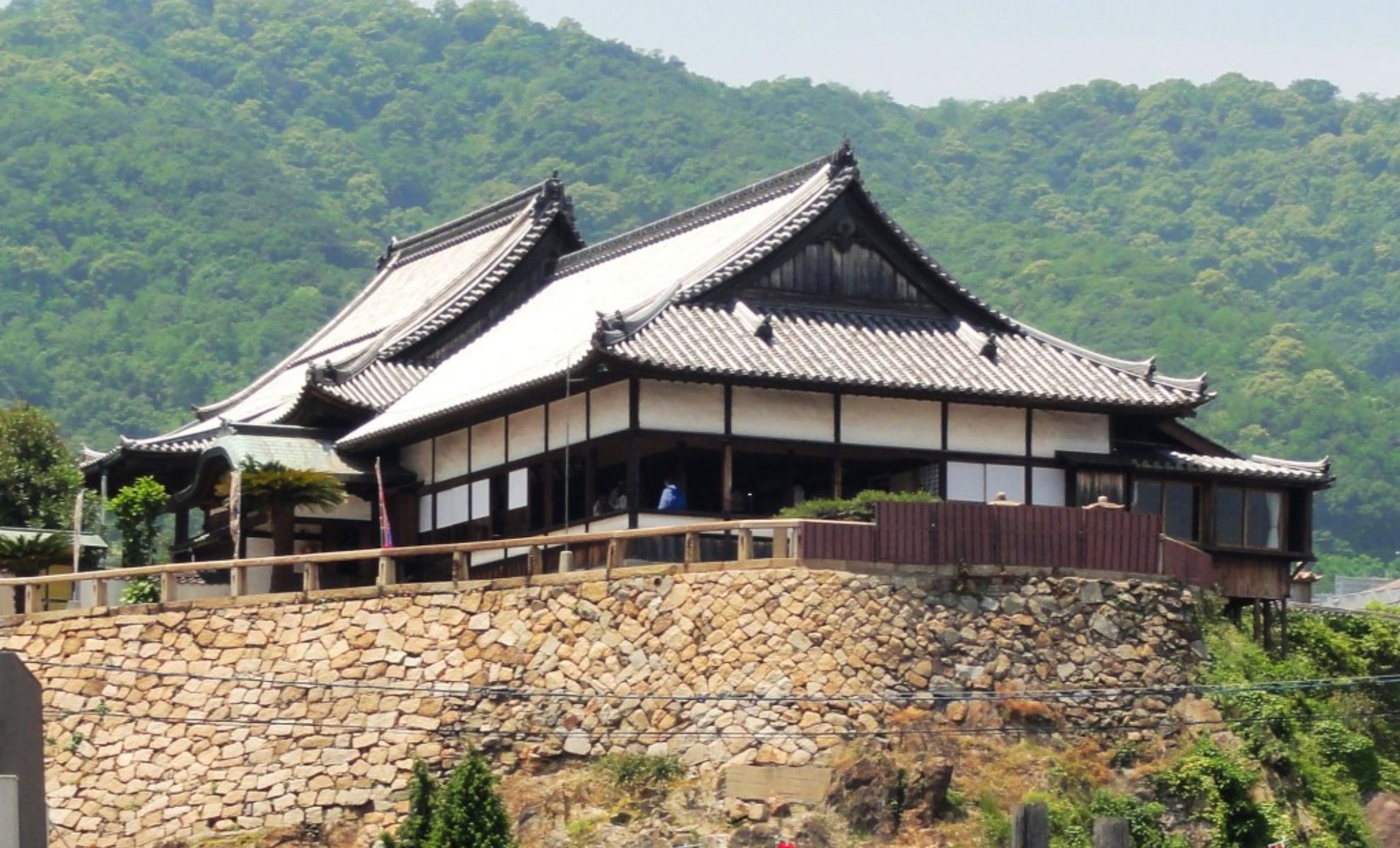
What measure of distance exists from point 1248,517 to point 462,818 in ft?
64.6

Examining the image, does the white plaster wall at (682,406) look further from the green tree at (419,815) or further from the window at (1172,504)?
the green tree at (419,815)

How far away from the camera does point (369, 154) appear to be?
495 feet

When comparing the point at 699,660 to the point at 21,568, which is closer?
the point at 699,660

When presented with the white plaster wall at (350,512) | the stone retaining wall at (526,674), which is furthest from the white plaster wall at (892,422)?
the white plaster wall at (350,512)

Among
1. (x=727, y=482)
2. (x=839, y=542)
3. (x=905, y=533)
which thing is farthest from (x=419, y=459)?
(x=905, y=533)

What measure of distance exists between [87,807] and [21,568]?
8406 mm

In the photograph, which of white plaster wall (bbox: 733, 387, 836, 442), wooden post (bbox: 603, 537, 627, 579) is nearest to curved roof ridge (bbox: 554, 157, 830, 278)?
white plaster wall (bbox: 733, 387, 836, 442)

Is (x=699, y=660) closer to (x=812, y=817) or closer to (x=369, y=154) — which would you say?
(x=812, y=817)

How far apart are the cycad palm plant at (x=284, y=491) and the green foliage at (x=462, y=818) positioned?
12.9 m

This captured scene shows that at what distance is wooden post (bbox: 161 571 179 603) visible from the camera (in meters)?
43.7

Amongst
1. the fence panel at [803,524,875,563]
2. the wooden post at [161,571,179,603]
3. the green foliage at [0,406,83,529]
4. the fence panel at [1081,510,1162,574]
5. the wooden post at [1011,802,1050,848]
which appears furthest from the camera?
the green foliage at [0,406,83,529]

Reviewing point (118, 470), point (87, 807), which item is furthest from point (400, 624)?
Result: point (118, 470)

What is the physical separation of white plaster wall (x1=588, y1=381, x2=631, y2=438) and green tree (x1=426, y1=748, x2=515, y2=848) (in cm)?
1044

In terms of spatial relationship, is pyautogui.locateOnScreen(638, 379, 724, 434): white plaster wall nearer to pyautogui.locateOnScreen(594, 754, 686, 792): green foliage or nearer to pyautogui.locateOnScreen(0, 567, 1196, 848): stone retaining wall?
pyautogui.locateOnScreen(0, 567, 1196, 848): stone retaining wall
